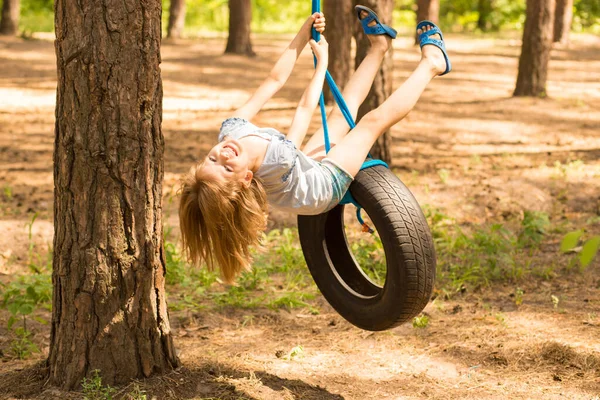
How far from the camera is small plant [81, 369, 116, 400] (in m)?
3.17

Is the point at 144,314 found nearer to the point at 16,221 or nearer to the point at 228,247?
the point at 228,247

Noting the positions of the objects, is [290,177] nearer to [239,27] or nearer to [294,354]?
[294,354]

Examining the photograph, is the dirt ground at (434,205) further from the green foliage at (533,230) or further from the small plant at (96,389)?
the green foliage at (533,230)

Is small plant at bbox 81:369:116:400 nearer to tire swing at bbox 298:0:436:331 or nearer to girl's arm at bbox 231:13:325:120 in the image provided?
tire swing at bbox 298:0:436:331

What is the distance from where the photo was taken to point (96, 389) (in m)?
3.19

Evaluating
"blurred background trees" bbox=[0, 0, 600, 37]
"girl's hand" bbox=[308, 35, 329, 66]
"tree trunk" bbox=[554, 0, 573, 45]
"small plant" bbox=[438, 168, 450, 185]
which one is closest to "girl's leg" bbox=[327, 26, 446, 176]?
"girl's hand" bbox=[308, 35, 329, 66]

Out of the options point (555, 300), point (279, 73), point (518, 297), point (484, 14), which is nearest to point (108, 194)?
point (279, 73)

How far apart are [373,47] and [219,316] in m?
1.88

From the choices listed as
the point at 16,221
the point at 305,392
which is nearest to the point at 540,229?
the point at 305,392

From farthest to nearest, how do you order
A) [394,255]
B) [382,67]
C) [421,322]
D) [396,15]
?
[396,15]
[382,67]
[421,322]
[394,255]

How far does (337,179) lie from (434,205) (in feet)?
10.4

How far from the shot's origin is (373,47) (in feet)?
12.6

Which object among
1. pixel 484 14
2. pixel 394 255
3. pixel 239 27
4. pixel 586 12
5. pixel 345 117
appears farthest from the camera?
pixel 484 14

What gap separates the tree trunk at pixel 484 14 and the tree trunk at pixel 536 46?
12954mm
